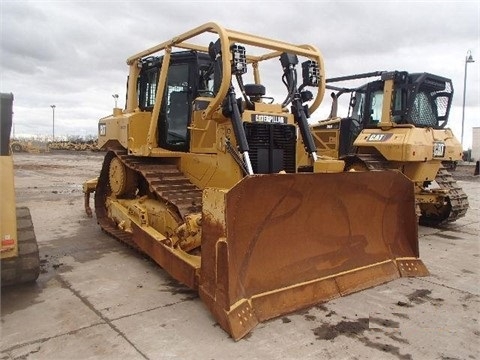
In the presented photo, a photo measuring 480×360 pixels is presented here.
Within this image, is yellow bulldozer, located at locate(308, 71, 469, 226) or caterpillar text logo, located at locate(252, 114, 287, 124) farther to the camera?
yellow bulldozer, located at locate(308, 71, 469, 226)

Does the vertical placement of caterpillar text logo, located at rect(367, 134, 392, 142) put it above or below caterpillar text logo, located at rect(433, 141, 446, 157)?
above

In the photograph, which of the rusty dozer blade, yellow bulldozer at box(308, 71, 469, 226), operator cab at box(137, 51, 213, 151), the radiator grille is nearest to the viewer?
the rusty dozer blade

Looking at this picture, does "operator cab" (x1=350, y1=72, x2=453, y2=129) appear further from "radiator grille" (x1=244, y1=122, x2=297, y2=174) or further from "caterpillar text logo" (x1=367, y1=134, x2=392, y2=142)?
"radiator grille" (x1=244, y1=122, x2=297, y2=174)

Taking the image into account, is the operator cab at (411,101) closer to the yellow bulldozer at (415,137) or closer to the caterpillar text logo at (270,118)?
the yellow bulldozer at (415,137)

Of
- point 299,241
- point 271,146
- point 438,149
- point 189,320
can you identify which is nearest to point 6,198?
point 189,320

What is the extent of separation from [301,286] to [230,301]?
81 cm

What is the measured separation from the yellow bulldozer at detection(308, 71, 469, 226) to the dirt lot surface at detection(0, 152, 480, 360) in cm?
258

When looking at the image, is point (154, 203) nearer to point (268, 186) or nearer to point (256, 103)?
point (256, 103)

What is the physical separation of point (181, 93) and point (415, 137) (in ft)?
13.8

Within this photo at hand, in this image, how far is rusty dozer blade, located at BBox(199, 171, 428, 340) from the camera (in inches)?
142

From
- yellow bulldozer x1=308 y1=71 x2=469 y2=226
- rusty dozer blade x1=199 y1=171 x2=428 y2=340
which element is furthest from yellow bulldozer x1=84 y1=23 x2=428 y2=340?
yellow bulldozer x1=308 y1=71 x2=469 y2=226

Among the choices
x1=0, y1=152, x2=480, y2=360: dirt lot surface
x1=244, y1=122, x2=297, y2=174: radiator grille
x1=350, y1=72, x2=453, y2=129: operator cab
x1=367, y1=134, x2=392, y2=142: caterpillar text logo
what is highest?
x1=350, y1=72, x2=453, y2=129: operator cab

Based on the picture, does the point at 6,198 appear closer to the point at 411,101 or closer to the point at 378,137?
the point at 378,137

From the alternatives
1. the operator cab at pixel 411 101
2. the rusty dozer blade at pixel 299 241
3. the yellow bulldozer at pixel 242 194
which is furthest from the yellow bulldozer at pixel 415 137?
the rusty dozer blade at pixel 299 241
